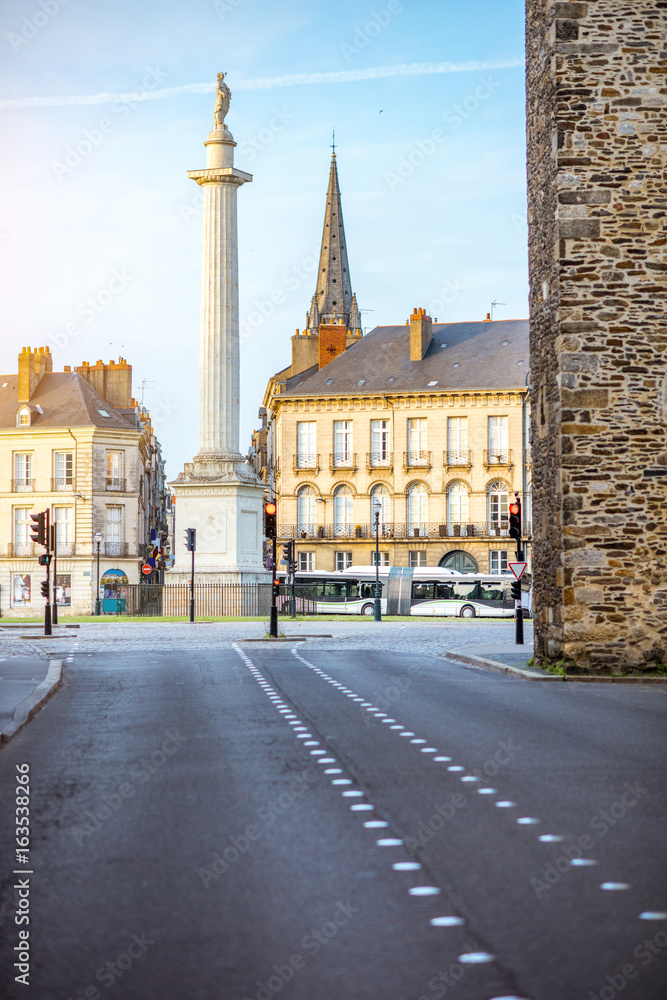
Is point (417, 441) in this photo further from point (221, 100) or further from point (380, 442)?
point (221, 100)

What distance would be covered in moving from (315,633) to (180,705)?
20.4 meters

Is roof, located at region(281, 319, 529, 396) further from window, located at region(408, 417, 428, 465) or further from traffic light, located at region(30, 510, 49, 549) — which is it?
traffic light, located at region(30, 510, 49, 549)

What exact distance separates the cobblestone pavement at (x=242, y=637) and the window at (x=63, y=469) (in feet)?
90.7

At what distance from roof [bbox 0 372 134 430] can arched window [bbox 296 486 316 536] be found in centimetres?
1097

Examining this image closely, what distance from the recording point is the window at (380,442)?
2849 inches

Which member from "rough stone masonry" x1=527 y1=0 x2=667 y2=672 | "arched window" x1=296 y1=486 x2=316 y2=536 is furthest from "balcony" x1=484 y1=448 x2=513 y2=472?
"rough stone masonry" x1=527 y1=0 x2=667 y2=672

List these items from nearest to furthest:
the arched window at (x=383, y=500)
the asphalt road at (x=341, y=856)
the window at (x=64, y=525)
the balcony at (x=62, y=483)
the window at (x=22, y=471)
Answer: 1. the asphalt road at (x=341, y=856)
2. the window at (x=64, y=525)
3. the balcony at (x=62, y=483)
4. the window at (x=22, y=471)
5. the arched window at (x=383, y=500)

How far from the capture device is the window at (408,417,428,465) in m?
71.9

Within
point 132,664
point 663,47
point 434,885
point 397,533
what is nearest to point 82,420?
point 397,533

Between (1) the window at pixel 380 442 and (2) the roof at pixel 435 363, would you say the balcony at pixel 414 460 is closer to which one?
(1) the window at pixel 380 442

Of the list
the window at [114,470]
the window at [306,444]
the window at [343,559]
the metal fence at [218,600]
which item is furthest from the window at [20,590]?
the metal fence at [218,600]

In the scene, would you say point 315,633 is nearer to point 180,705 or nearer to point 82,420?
point 180,705

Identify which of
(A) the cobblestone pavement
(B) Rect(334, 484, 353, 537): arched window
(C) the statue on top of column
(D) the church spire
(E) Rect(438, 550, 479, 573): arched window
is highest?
(D) the church spire

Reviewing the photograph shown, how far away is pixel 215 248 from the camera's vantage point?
1735 inches
